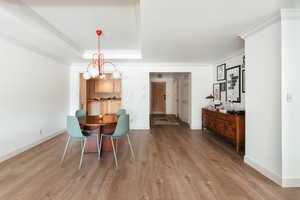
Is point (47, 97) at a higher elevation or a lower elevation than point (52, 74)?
lower

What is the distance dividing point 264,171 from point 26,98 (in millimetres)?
4866

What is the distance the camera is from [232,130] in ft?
11.4

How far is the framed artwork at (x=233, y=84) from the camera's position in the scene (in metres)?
4.03

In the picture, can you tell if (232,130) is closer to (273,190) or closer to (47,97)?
(273,190)

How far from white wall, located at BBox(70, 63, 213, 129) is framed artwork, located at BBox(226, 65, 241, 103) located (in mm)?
1137

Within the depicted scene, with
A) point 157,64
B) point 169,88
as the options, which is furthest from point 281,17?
point 169,88

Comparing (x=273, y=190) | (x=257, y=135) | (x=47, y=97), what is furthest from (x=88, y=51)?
(x=273, y=190)

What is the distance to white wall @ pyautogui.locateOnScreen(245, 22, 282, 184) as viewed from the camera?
2.19m

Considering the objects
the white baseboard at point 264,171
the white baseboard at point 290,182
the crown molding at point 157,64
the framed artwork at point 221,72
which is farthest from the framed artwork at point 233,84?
the white baseboard at point 290,182

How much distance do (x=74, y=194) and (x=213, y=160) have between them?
2405mm

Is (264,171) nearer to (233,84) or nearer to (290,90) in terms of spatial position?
(290,90)

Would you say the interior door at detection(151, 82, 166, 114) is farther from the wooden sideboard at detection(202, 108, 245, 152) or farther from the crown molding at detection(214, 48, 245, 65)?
the wooden sideboard at detection(202, 108, 245, 152)

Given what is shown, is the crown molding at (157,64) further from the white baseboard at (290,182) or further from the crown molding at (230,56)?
the white baseboard at (290,182)

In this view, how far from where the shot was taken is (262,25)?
7.81 feet
